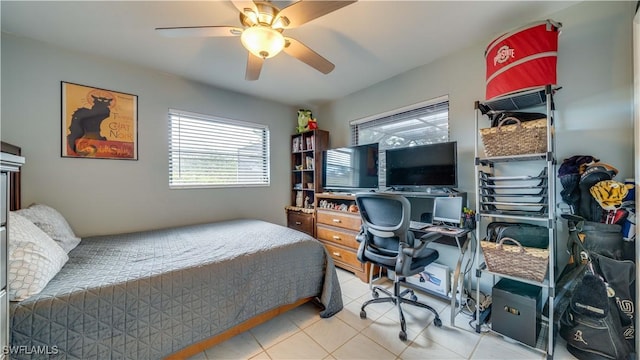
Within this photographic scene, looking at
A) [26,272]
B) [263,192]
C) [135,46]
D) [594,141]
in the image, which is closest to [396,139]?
[594,141]

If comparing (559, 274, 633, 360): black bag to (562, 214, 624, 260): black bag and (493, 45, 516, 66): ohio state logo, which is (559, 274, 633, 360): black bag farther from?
(493, 45, 516, 66): ohio state logo

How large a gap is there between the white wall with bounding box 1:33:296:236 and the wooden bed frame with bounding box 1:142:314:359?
0.11 metres

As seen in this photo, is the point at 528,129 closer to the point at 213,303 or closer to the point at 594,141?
the point at 594,141

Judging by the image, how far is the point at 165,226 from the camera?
2721mm

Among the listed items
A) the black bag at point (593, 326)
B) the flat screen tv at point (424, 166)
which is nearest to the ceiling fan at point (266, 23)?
the flat screen tv at point (424, 166)

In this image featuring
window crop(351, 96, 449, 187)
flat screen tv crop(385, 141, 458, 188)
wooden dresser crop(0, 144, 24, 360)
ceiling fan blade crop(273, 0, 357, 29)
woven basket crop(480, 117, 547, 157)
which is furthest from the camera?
window crop(351, 96, 449, 187)

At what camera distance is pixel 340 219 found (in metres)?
2.88

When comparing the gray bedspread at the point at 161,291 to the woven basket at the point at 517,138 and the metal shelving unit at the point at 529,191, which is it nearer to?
the metal shelving unit at the point at 529,191

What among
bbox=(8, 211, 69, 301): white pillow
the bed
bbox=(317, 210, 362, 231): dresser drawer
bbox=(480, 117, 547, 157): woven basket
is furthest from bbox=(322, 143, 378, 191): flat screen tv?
bbox=(8, 211, 69, 301): white pillow

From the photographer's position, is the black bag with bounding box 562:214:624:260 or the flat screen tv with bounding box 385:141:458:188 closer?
the black bag with bounding box 562:214:624:260

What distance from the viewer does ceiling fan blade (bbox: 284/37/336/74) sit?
1.61 meters

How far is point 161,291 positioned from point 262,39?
1631 mm

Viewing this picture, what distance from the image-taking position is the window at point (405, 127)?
250cm

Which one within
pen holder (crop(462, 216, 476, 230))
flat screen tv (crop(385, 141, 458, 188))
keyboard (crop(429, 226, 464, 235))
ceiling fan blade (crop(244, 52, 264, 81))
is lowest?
keyboard (crop(429, 226, 464, 235))
